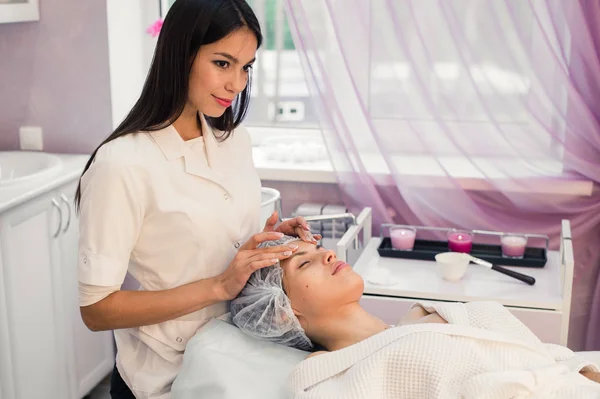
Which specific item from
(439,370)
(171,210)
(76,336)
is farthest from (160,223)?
A: (76,336)

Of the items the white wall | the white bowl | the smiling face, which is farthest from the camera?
the white wall

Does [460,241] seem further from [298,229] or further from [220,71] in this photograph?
[220,71]

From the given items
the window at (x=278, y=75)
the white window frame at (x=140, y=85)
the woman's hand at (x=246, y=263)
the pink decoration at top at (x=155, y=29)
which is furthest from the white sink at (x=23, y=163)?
the woman's hand at (x=246, y=263)

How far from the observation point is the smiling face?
1.59m

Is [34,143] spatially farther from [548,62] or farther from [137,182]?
[548,62]

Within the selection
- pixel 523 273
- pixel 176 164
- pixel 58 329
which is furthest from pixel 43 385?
pixel 523 273

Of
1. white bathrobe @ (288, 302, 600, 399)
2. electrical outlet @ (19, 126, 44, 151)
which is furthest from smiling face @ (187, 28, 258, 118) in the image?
electrical outlet @ (19, 126, 44, 151)

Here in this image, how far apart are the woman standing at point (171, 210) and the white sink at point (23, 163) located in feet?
4.11

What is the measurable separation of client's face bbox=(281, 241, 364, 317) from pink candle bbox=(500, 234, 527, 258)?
947mm

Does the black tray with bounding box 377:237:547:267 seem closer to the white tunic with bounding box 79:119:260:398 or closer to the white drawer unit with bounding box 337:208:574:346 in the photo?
the white drawer unit with bounding box 337:208:574:346

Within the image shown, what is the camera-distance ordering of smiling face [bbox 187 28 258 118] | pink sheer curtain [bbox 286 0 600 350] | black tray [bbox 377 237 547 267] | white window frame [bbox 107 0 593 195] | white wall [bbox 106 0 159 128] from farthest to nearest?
1. white wall [bbox 106 0 159 128]
2. white window frame [bbox 107 0 593 195]
3. pink sheer curtain [bbox 286 0 600 350]
4. black tray [bbox 377 237 547 267]
5. smiling face [bbox 187 28 258 118]

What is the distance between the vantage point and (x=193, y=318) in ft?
5.60

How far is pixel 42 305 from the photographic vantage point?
262 cm

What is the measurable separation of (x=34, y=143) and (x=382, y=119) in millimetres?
1282
